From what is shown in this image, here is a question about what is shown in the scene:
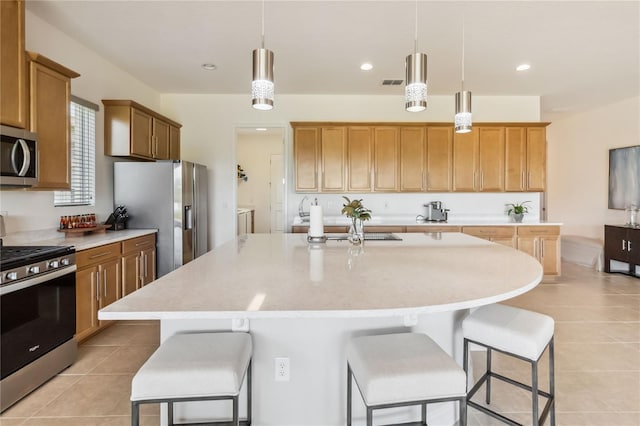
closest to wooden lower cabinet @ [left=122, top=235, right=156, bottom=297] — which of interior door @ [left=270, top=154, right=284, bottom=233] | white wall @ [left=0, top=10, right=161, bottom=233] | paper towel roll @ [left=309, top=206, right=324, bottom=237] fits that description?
white wall @ [left=0, top=10, right=161, bottom=233]

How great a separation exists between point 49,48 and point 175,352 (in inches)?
132

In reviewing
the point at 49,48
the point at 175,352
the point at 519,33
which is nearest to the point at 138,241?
the point at 49,48

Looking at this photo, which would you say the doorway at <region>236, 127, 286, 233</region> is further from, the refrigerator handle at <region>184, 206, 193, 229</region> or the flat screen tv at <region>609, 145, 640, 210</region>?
the flat screen tv at <region>609, 145, 640, 210</region>

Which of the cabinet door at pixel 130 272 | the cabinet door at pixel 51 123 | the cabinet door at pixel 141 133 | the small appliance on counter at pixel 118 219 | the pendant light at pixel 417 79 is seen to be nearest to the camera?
the pendant light at pixel 417 79

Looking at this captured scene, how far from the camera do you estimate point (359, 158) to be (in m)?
5.20

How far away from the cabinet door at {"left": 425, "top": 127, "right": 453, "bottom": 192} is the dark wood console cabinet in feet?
9.10

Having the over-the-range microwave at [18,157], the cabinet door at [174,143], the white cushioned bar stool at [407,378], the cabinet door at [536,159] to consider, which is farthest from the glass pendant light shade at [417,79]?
the cabinet door at [536,159]

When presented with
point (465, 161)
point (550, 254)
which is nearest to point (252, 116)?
point (465, 161)

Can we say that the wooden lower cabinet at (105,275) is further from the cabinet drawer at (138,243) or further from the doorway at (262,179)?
the doorway at (262,179)

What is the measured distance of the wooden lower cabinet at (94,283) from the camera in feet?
9.44

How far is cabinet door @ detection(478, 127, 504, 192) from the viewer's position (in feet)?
17.3

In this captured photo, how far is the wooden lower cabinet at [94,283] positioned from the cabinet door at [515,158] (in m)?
5.14

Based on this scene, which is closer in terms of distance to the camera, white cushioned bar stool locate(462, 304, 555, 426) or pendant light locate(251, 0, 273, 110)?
white cushioned bar stool locate(462, 304, 555, 426)

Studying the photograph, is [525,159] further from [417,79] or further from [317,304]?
[317,304]
